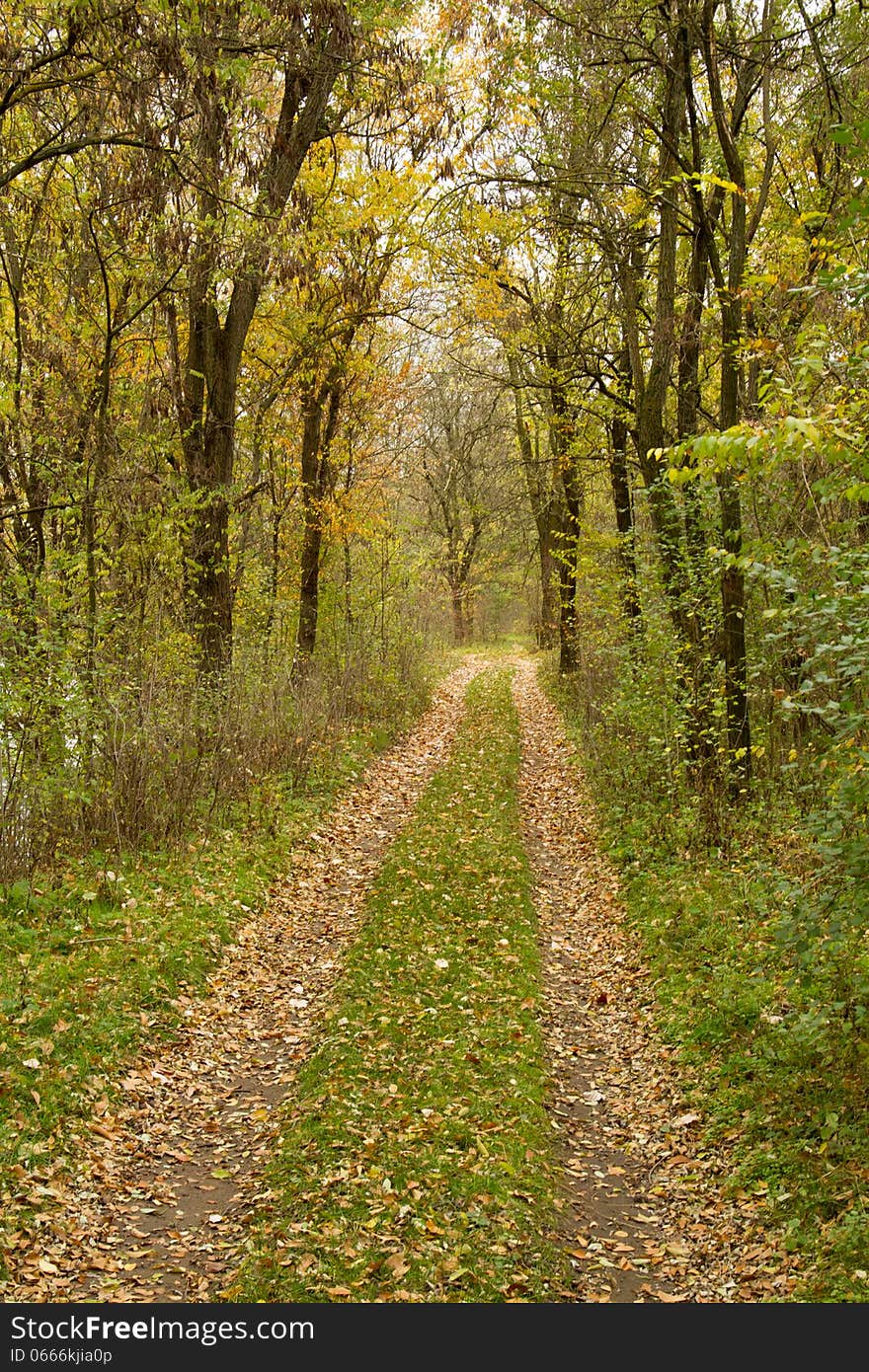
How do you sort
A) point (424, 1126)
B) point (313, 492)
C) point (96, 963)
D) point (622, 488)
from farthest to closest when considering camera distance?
point (622, 488) < point (313, 492) < point (96, 963) < point (424, 1126)

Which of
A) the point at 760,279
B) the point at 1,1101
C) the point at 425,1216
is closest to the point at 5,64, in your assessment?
the point at 760,279

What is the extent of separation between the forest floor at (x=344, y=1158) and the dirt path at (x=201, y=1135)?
1 centimetres

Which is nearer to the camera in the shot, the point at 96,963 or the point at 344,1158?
the point at 344,1158

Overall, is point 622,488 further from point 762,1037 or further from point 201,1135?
point 201,1135

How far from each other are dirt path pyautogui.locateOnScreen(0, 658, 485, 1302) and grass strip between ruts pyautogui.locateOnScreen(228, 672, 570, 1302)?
25cm

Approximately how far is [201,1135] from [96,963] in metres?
1.64

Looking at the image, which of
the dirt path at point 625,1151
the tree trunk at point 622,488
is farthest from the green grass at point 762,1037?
the tree trunk at point 622,488

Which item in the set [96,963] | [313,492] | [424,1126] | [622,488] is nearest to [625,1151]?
[424,1126]

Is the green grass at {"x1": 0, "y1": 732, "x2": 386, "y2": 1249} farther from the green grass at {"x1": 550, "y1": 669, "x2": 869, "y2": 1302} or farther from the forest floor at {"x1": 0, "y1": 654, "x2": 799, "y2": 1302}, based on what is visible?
the green grass at {"x1": 550, "y1": 669, "x2": 869, "y2": 1302}

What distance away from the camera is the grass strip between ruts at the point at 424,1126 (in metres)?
4.25

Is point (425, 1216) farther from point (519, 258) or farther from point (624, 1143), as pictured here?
point (519, 258)

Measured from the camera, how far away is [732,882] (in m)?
7.71

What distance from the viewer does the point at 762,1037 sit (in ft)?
18.3

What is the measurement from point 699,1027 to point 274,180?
858cm
